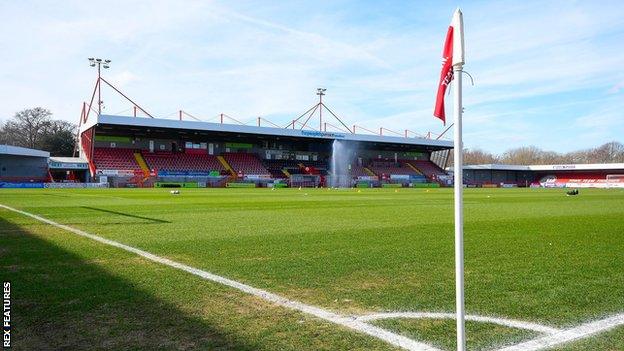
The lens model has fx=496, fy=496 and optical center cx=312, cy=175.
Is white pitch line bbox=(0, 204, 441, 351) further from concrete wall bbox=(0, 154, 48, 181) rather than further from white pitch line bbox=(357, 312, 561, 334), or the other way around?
concrete wall bbox=(0, 154, 48, 181)

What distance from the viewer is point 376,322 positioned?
439cm

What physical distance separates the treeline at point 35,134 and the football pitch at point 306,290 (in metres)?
82.2

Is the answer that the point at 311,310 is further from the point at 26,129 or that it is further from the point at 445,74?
the point at 26,129

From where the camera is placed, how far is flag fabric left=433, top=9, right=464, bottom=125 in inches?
139

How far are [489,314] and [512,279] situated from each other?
181cm

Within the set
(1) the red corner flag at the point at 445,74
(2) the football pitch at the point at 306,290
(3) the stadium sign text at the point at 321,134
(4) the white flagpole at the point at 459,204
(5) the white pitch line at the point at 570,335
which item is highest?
(3) the stadium sign text at the point at 321,134

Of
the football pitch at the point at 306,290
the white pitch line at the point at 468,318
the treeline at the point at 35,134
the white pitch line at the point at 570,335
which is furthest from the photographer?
the treeline at the point at 35,134

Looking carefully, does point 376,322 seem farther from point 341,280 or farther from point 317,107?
point 317,107

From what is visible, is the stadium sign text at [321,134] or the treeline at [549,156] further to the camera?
the treeline at [549,156]

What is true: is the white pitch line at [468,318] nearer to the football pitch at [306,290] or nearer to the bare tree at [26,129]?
the football pitch at [306,290]

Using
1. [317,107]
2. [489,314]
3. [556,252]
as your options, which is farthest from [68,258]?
[317,107]

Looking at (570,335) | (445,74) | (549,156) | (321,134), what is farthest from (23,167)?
(549,156)

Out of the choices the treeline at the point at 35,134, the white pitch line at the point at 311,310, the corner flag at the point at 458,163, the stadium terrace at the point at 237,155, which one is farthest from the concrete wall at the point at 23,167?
the corner flag at the point at 458,163

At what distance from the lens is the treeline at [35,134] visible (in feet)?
275
